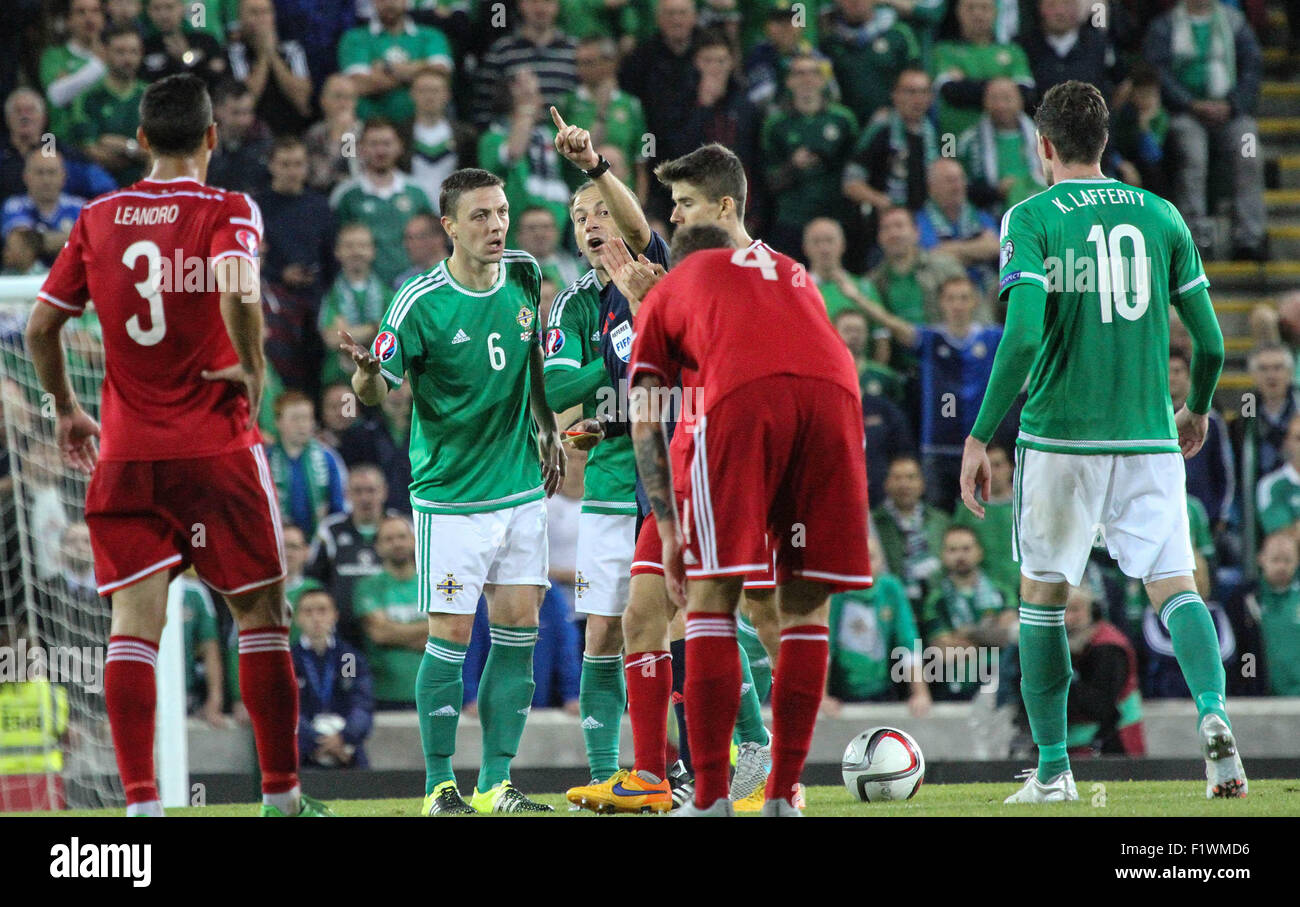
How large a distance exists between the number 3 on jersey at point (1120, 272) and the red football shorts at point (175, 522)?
2942 mm

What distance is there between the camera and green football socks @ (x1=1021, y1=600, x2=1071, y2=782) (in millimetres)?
5820

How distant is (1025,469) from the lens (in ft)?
19.1

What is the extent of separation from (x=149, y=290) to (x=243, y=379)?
0.38 m

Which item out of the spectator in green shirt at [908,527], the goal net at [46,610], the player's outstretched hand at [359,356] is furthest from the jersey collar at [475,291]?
the spectator in green shirt at [908,527]

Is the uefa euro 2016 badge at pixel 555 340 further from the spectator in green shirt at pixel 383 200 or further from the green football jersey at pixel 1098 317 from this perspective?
the spectator in green shirt at pixel 383 200

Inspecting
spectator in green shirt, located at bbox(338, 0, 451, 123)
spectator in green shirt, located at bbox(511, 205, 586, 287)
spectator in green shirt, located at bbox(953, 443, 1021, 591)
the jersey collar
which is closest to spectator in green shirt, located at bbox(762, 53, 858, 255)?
spectator in green shirt, located at bbox(511, 205, 586, 287)

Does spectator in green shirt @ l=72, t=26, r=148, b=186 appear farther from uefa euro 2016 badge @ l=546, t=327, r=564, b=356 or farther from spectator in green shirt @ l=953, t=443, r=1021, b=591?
spectator in green shirt @ l=953, t=443, r=1021, b=591

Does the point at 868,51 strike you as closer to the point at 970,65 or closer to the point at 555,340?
the point at 970,65

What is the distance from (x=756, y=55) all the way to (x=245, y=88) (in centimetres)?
356

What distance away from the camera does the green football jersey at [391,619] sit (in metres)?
9.52

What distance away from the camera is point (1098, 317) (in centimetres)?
577
